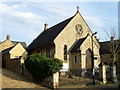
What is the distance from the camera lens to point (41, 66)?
943 inches

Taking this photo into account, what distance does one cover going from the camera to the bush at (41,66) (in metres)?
22.3

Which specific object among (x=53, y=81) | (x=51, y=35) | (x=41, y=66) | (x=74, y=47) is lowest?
(x=53, y=81)

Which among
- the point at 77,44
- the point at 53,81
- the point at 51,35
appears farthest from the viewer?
the point at 51,35

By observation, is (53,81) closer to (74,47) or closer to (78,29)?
(74,47)

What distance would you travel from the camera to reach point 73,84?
23031 millimetres

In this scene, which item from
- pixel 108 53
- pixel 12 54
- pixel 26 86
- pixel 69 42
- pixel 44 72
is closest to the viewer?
pixel 26 86

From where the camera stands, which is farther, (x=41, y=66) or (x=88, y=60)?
(x=88, y=60)

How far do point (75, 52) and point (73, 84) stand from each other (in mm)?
10065

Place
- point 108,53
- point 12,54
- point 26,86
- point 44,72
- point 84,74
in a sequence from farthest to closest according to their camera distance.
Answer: point 108,53 < point 12,54 < point 84,74 < point 44,72 < point 26,86

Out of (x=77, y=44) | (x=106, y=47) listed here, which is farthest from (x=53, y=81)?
(x=106, y=47)

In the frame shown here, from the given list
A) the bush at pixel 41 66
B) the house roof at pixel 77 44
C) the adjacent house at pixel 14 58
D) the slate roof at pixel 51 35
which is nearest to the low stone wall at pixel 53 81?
the bush at pixel 41 66

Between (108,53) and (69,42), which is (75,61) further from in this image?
(108,53)

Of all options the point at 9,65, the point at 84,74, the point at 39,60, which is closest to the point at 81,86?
the point at 39,60

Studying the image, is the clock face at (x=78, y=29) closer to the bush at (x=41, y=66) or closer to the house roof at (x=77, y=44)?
the house roof at (x=77, y=44)
